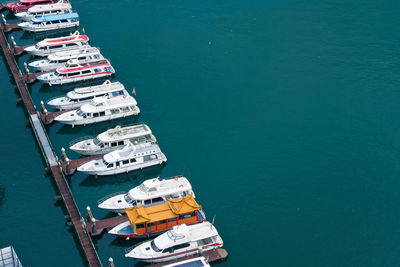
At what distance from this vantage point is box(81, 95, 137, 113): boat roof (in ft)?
333

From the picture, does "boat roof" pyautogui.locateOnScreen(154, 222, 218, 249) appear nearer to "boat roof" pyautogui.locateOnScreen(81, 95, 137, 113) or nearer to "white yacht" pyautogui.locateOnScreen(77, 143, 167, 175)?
"white yacht" pyautogui.locateOnScreen(77, 143, 167, 175)

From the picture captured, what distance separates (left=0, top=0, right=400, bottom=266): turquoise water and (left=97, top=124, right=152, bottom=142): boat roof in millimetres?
4614

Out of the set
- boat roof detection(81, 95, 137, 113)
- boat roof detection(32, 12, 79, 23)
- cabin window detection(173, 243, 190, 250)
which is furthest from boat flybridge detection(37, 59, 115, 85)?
cabin window detection(173, 243, 190, 250)

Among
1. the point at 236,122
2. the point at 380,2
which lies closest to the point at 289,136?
the point at 236,122

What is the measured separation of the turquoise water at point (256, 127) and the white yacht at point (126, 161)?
75.9 inches

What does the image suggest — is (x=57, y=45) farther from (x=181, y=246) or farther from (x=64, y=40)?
(x=181, y=246)

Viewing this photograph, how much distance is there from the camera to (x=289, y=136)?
99938mm

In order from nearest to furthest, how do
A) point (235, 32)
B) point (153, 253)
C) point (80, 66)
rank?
point (153, 253) → point (80, 66) → point (235, 32)

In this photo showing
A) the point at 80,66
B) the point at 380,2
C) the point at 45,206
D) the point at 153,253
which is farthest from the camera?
the point at 380,2

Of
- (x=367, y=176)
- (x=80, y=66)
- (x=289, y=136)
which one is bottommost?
(x=367, y=176)

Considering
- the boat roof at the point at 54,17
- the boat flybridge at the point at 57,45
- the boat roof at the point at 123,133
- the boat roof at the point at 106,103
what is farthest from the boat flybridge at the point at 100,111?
the boat roof at the point at 54,17

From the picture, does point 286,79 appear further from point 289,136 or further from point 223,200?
point 223,200

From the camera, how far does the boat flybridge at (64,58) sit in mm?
116312

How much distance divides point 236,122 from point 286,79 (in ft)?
62.3
